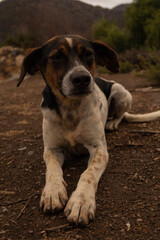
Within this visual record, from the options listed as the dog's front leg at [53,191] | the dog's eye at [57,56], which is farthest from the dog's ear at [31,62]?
the dog's front leg at [53,191]

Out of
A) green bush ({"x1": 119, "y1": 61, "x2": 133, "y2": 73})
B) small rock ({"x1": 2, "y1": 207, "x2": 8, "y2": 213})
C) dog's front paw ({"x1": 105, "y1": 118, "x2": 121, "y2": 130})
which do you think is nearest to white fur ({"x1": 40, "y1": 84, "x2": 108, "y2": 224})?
small rock ({"x1": 2, "y1": 207, "x2": 8, "y2": 213})

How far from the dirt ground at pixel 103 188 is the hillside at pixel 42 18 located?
12.6 m

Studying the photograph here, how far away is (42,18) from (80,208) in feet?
52.9

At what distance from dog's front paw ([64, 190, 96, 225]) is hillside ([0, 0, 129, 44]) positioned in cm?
1427

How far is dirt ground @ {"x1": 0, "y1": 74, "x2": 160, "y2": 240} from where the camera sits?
5.74ft

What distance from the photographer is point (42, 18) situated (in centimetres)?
1611

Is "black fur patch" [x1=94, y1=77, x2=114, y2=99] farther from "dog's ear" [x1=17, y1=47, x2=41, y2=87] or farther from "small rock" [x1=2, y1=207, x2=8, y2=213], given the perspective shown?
"small rock" [x1=2, y1=207, x2=8, y2=213]

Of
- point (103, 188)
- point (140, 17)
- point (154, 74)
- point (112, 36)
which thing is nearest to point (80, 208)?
point (103, 188)

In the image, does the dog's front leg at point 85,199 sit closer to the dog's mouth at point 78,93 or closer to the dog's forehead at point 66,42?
the dog's mouth at point 78,93

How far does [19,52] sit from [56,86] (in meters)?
11.9

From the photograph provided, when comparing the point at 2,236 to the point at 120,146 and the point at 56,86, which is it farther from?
the point at 120,146

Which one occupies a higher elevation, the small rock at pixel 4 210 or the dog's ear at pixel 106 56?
the dog's ear at pixel 106 56

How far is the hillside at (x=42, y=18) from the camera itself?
49.4ft

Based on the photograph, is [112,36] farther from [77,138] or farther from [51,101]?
[77,138]
